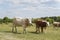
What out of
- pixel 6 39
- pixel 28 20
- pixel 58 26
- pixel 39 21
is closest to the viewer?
pixel 6 39

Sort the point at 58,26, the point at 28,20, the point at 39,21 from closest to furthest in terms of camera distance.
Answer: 1. the point at 28,20
2. the point at 39,21
3. the point at 58,26

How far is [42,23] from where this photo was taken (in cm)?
2755

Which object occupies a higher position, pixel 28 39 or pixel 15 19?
pixel 15 19

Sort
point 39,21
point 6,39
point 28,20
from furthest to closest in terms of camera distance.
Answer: point 39,21 → point 28,20 → point 6,39

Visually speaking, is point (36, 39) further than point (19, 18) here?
No

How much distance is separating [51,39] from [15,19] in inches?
331

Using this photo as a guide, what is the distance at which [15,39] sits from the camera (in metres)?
19.6

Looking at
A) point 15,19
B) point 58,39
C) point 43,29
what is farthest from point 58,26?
point 58,39

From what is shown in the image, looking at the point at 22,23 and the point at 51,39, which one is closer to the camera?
the point at 51,39

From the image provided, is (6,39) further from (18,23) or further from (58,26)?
(58,26)

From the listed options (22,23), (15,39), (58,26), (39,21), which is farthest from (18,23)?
(58,26)

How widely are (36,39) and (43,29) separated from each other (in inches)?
381

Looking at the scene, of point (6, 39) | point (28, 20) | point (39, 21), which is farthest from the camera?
point (39, 21)

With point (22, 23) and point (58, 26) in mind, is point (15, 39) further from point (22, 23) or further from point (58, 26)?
point (58, 26)
